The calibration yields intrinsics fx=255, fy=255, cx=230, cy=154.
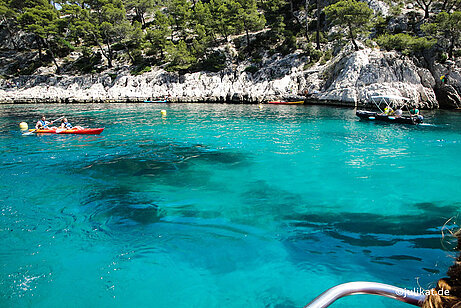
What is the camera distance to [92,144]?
57.0ft

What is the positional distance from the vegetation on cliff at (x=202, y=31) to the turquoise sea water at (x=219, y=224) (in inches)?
1531

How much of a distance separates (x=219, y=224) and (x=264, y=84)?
4572 centimetres

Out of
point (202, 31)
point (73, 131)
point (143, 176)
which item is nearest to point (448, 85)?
point (143, 176)

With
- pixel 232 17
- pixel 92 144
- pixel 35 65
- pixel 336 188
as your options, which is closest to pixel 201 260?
pixel 336 188

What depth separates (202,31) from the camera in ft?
197

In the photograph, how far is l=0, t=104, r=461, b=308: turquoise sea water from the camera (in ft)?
17.4

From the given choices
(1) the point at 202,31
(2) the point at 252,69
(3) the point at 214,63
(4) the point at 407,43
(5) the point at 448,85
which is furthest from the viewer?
(1) the point at 202,31

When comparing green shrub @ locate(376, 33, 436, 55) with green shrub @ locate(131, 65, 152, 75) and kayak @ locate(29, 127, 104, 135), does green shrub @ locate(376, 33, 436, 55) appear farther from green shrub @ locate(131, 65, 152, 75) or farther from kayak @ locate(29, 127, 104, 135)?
green shrub @ locate(131, 65, 152, 75)

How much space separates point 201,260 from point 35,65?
8111 centimetres

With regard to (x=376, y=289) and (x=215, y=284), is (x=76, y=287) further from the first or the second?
(x=376, y=289)

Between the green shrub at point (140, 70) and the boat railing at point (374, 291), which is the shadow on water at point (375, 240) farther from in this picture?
the green shrub at point (140, 70)

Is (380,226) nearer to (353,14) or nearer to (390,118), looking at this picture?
(390,118)

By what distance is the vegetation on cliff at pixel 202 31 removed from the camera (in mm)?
46125

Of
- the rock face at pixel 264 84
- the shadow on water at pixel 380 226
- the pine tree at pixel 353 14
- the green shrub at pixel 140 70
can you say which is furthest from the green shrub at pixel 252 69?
the shadow on water at pixel 380 226
